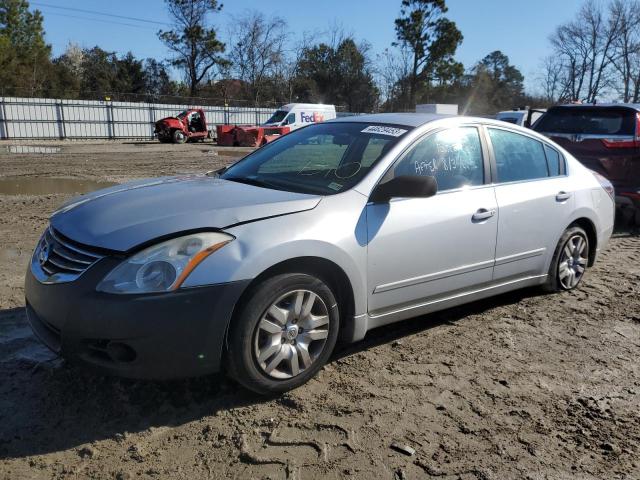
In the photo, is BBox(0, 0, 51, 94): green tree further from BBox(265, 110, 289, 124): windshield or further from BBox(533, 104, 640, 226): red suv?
BBox(533, 104, 640, 226): red suv

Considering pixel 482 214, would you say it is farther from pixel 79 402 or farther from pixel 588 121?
pixel 588 121

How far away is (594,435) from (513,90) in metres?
83.9

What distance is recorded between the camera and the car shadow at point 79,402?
2.74m

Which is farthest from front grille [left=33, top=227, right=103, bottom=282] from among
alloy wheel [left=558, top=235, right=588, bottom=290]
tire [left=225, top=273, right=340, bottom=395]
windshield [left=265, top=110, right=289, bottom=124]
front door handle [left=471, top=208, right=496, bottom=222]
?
windshield [left=265, top=110, right=289, bottom=124]

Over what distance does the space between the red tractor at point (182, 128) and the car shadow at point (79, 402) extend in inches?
1163

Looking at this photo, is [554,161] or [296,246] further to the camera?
[554,161]

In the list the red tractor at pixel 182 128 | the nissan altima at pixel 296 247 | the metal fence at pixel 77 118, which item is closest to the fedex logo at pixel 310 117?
the red tractor at pixel 182 128

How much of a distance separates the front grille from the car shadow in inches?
Result: 20.8

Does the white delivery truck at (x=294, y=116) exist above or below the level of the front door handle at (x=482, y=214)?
above

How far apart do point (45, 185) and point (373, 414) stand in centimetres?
1088

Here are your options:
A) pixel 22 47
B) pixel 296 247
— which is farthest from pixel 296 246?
pixel 22 47

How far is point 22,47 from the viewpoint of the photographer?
50938mm

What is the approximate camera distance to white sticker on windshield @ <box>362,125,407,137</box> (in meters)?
3.88

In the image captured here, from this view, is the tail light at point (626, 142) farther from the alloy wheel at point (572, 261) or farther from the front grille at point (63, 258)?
the front grille at point (63, 258)
